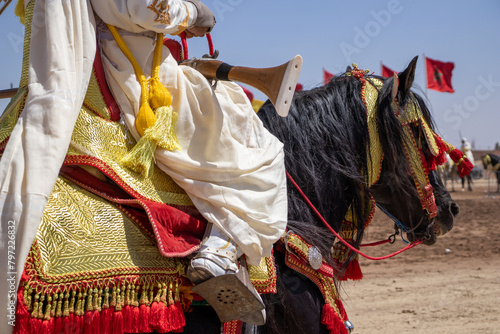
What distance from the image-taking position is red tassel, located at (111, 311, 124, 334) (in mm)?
1761

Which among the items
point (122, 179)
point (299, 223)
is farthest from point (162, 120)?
point (299, 223)

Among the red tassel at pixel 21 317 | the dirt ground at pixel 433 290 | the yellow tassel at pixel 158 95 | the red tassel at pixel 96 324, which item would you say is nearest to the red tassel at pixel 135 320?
the red tassel at pixel 96 324

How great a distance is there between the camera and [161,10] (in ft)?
6.77

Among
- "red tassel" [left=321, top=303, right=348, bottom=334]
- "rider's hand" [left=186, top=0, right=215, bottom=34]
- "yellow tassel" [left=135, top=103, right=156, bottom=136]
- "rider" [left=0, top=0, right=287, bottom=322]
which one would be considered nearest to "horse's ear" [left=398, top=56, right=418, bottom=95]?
"rider" [left=0, top=0, right=287, bottom=322]

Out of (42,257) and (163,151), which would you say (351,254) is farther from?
(42,257)

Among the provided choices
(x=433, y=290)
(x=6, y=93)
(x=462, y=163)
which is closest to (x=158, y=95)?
(x=6, y=93)

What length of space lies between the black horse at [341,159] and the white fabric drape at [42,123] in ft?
3.55

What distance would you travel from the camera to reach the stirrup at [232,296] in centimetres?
194

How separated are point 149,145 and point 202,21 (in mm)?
669

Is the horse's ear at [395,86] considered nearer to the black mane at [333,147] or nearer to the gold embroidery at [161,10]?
the black mane at [333,147]

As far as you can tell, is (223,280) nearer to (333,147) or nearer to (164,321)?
(164,321)

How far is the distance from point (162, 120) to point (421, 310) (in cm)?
474

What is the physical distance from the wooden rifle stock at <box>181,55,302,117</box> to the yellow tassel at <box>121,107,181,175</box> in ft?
1.14

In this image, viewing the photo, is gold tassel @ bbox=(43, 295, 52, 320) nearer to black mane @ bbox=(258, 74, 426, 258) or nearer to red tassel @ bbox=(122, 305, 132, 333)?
red tassel @ bbox=(122, 305, 132, 333)
